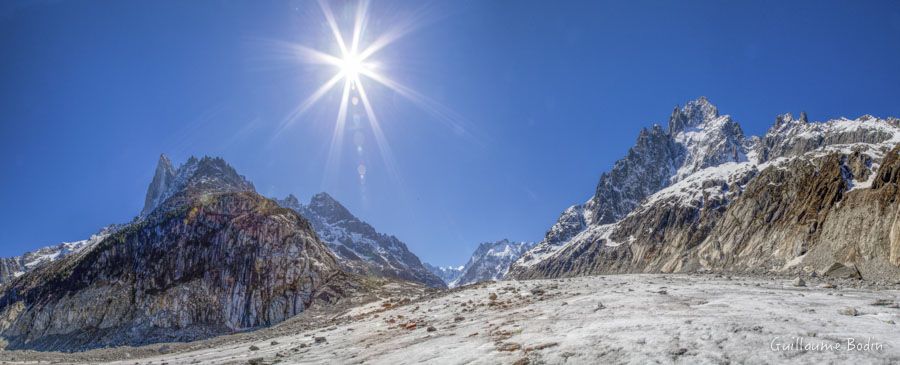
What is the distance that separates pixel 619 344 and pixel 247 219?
317ft

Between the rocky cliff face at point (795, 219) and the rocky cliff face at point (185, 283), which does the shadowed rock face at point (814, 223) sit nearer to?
the rocky cliff face at point (795, 219)

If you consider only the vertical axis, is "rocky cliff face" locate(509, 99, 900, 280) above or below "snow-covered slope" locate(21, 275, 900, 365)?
above

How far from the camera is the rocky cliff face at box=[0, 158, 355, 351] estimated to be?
77.4 meters

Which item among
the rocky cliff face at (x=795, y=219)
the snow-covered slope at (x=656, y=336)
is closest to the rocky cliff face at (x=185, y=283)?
the snow-covered slope at (x=656, y=336)

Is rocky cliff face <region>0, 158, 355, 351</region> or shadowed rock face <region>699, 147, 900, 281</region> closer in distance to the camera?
rocky cliff face <region>0, 158, 355, 351</region>

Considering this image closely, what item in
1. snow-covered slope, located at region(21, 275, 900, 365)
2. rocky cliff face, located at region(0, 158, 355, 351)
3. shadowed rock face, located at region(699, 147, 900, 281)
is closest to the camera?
snow-covered slope, located at region(21, 275, 900, 365)

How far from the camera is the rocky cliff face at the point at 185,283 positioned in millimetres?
77438

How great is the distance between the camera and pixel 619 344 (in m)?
11.2

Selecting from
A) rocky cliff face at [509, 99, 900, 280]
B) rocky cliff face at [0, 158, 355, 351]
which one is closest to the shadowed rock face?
rocky cliff face at [509, 99, 900, 280]

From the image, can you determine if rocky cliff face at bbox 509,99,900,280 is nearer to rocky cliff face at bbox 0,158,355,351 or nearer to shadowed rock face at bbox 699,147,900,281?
shadowed rock face at bbox 699,147,900,281

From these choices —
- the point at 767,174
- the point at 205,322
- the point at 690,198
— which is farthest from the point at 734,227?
the point at 205,322

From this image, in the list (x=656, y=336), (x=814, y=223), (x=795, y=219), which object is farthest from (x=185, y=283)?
(x=795, y=219)

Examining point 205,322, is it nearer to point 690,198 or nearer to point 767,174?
point 767,174

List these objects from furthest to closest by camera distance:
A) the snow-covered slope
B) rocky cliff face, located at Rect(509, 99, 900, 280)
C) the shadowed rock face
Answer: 1. rocky cliff face, located at Rect(509, 99, 900, 280)
2. the shadowed rock face
3. the snow-covered slope
